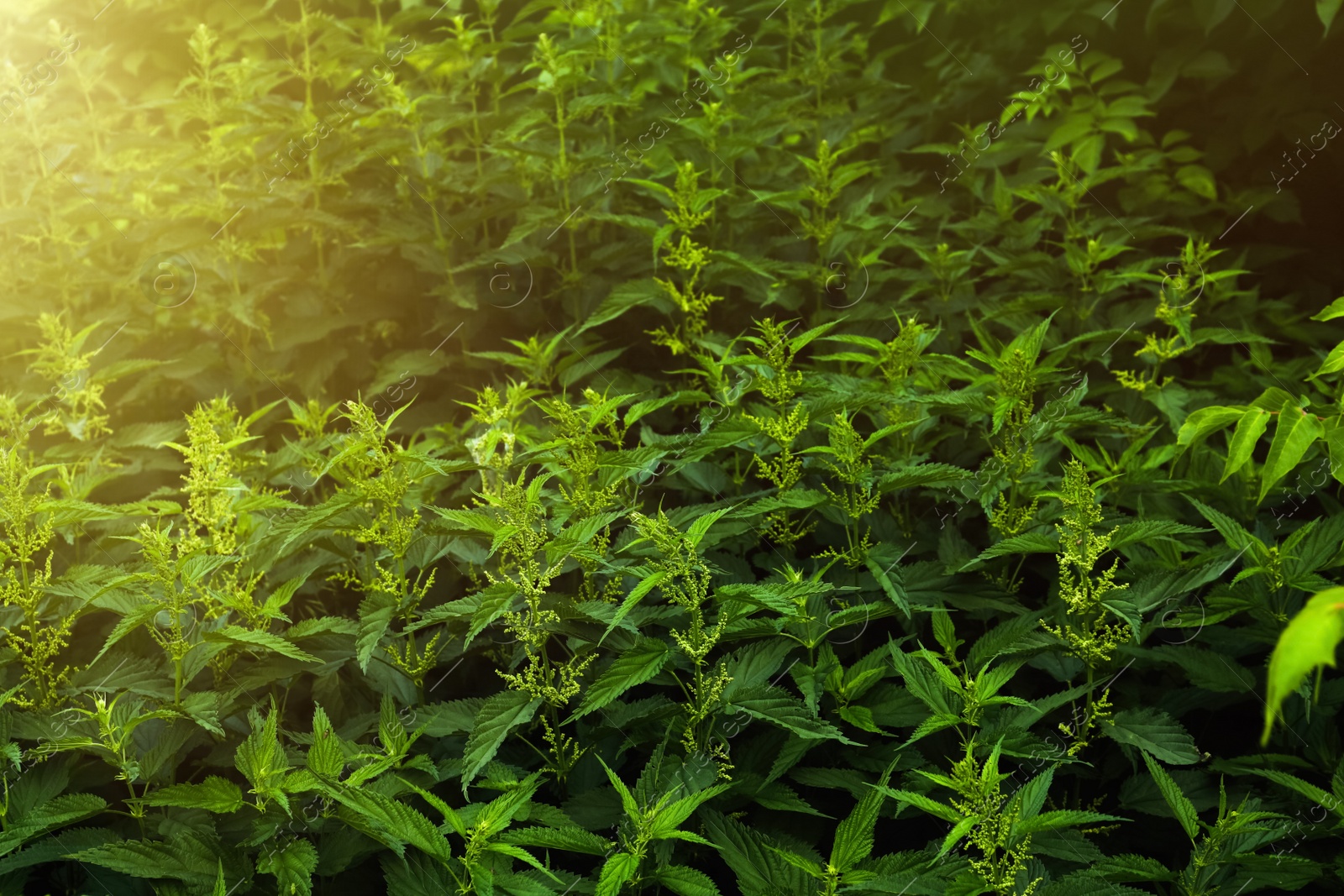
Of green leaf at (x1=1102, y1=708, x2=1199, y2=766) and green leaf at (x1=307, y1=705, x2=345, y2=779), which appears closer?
green leaf at (x1=307, y1=705, x2=345, y2=779)

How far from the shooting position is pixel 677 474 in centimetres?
297

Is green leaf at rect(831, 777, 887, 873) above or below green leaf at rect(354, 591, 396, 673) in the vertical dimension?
below

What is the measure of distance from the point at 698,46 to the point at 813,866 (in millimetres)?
3478

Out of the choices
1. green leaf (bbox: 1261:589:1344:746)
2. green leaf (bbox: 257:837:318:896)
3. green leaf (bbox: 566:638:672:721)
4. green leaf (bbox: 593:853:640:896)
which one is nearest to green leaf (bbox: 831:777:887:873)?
green leaf (bbox: 593:853:640:896)

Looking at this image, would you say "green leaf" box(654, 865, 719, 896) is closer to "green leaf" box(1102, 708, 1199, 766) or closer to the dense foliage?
the dense foliage

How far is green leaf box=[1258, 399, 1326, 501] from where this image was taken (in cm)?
208

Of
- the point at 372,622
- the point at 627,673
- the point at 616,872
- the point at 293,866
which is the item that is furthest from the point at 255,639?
the point at 616,872

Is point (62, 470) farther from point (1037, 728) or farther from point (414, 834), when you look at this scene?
point (1037, 728)

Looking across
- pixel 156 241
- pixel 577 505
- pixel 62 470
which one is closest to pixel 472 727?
pixel 577 505

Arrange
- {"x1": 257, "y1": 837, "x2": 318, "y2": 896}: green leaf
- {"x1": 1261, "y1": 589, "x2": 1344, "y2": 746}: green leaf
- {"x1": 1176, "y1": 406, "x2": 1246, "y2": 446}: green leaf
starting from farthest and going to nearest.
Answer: {"x1": 1176, "y1": 406, "x2": 1246, "y2": 446}: green leaf, {"x1": 257, "y1": 837, "x2": 318, "y2": 896}: green leaf, {"x1": 1261, "y1": 589, "x2": 1344, "y2": 746}: green leaf

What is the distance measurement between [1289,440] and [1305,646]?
48.6 inches

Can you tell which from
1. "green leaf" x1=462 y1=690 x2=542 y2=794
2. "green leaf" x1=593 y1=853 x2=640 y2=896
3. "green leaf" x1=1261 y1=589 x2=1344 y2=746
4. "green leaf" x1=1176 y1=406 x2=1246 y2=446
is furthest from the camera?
"green leaf" x1=1176 y1=406 x2=1246 y2=446

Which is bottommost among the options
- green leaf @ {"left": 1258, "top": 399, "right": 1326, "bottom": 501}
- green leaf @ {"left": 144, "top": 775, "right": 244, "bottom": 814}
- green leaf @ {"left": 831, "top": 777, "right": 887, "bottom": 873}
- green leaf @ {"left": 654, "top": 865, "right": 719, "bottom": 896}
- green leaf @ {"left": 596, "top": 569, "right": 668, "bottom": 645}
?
green leaf @ {"left": 654, "top": 865, "right": 719, "bottom": 896}

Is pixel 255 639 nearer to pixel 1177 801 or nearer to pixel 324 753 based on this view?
pixel 324 753
